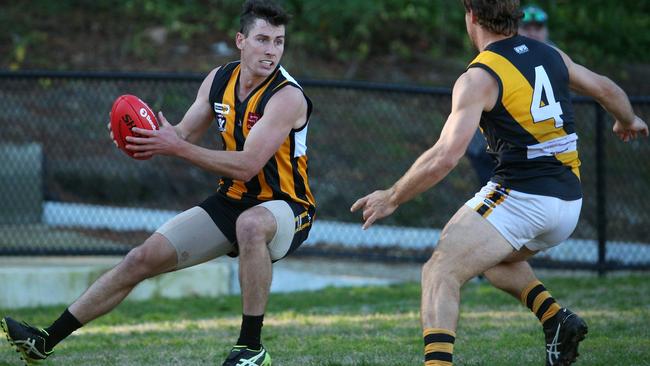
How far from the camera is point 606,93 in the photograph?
538 centimetres

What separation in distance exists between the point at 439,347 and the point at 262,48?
6.78ft

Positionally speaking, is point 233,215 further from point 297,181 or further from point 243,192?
point 297,181

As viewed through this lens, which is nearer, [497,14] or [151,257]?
[497,14]

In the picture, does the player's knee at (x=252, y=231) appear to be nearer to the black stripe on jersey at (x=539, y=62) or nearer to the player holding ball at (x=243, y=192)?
the player holding ball at (x=243, y=192)

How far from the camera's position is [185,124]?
5961 mm

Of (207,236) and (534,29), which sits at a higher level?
(534,29)

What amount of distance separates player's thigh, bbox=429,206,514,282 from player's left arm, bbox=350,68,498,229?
0.28 metres

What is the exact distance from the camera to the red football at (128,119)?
5.37 metres

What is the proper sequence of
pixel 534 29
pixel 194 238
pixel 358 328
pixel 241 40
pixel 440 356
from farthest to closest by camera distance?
pixel 534 29 → pixel 358 328 → pixel 241 40 → pixel 194 238 → pixel 440 356

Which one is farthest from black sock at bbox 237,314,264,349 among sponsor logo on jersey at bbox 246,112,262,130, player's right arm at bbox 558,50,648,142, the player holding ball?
player's right arm at bbox 558,50,648,142

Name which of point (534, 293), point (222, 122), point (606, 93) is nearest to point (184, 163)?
point (222, 122)

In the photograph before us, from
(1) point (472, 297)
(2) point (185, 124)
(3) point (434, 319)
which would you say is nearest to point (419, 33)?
(1) point (472, 297)

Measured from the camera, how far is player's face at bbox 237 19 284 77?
573 cm

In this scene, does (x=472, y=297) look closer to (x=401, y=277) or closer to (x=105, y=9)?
(x=401, y=277)
